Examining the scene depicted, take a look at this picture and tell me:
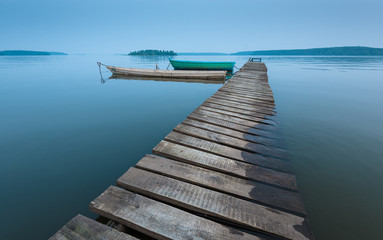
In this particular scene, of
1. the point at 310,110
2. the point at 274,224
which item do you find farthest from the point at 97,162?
the point at 310,110

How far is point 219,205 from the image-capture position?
2527mm

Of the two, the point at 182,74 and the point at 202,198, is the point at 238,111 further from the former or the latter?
the point at 182,74

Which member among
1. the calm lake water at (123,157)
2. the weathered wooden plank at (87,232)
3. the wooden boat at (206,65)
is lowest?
the calm lake water at (123,157)

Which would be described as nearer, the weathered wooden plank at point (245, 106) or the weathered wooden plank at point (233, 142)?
the weathered wooden plank at point (233, 142)

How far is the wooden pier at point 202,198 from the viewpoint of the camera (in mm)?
2168

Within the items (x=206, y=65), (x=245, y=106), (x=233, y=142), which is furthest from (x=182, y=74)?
(x=233, y=142)

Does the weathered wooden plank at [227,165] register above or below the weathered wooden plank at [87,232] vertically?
below

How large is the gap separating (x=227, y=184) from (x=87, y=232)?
2124 millimetres

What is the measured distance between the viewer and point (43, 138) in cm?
705

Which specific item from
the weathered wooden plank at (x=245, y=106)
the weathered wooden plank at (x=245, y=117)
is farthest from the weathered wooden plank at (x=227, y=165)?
the weathered wooden plank at (x=245, y=106)

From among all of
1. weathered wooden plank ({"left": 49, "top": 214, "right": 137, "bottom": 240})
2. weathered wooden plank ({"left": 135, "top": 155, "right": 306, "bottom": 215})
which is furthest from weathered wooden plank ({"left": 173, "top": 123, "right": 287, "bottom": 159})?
weathered wooden plank ({"left": 49, "top": 214, "right": 137, "bottom": 240})

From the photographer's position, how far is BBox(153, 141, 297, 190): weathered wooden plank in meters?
3.24

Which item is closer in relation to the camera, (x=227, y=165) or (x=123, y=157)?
(x=227, y=165)

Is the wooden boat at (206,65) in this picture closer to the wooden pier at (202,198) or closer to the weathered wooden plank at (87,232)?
the wooden pier at (202,198)
